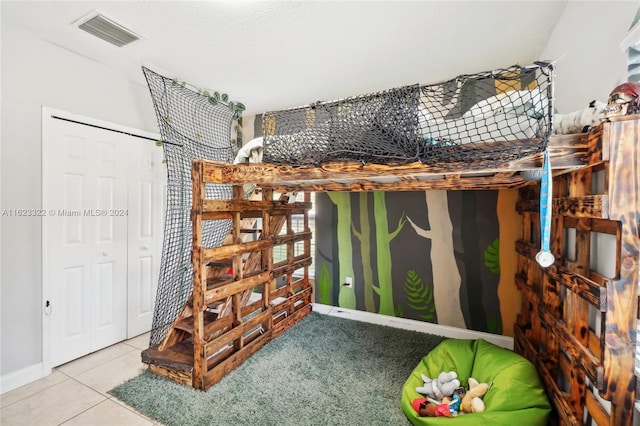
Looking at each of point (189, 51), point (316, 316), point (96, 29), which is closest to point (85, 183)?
point (96, 29)

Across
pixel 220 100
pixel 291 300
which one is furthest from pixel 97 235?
pixel 291 300

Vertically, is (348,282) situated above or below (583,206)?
below

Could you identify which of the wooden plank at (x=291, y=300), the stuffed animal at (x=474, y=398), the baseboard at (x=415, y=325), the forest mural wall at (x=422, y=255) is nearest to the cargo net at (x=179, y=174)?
the wooden plank at (x=291, y=300)

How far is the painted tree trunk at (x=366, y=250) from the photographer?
3312 millimetres

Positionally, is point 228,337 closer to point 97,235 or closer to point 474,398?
point 97,235

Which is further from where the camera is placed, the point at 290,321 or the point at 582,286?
the point at 290,321

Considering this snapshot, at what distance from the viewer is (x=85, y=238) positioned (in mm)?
2551

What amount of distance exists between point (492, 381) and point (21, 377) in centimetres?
323

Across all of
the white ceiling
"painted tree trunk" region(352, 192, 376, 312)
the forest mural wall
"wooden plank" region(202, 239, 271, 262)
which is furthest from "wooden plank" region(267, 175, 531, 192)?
the white ceiling

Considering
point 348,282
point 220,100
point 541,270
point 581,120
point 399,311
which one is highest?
point 220,100

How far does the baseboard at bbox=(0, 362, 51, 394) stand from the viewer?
6.73ft

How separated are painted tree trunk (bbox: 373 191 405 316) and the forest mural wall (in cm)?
1

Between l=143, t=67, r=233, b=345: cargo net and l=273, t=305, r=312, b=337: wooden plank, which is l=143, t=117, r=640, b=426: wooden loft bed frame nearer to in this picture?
l=273, t=305, r=312, b=337: wooden plank

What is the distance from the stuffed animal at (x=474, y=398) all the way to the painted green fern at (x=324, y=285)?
6.37 ft
